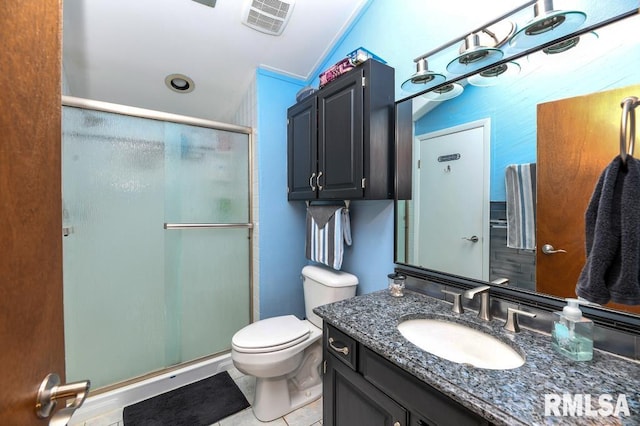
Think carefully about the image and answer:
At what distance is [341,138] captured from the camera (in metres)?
1.44

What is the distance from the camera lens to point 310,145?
169cm

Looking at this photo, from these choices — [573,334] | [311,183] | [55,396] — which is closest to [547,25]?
[573,334]

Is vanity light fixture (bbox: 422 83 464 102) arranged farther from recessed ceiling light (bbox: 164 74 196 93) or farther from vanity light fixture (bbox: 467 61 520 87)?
recessed ceiling light (bbox: 164 74 196 93)

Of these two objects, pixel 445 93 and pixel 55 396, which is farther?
pixel 445 93

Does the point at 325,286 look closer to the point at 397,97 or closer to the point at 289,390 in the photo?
the point at 289,390

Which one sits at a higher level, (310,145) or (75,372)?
(310,145)

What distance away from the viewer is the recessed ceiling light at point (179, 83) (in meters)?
2.04

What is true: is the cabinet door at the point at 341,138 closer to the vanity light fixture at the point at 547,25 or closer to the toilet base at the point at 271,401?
the vanity light fixture at the point at 547,25

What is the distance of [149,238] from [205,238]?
349mm

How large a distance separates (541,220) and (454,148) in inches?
17.3

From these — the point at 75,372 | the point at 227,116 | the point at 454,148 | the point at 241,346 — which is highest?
the point at 227,116

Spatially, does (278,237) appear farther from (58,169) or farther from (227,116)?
(58,169)

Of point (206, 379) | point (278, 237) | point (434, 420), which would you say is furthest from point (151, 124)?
point (434, 420)

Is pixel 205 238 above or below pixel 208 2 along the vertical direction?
below
